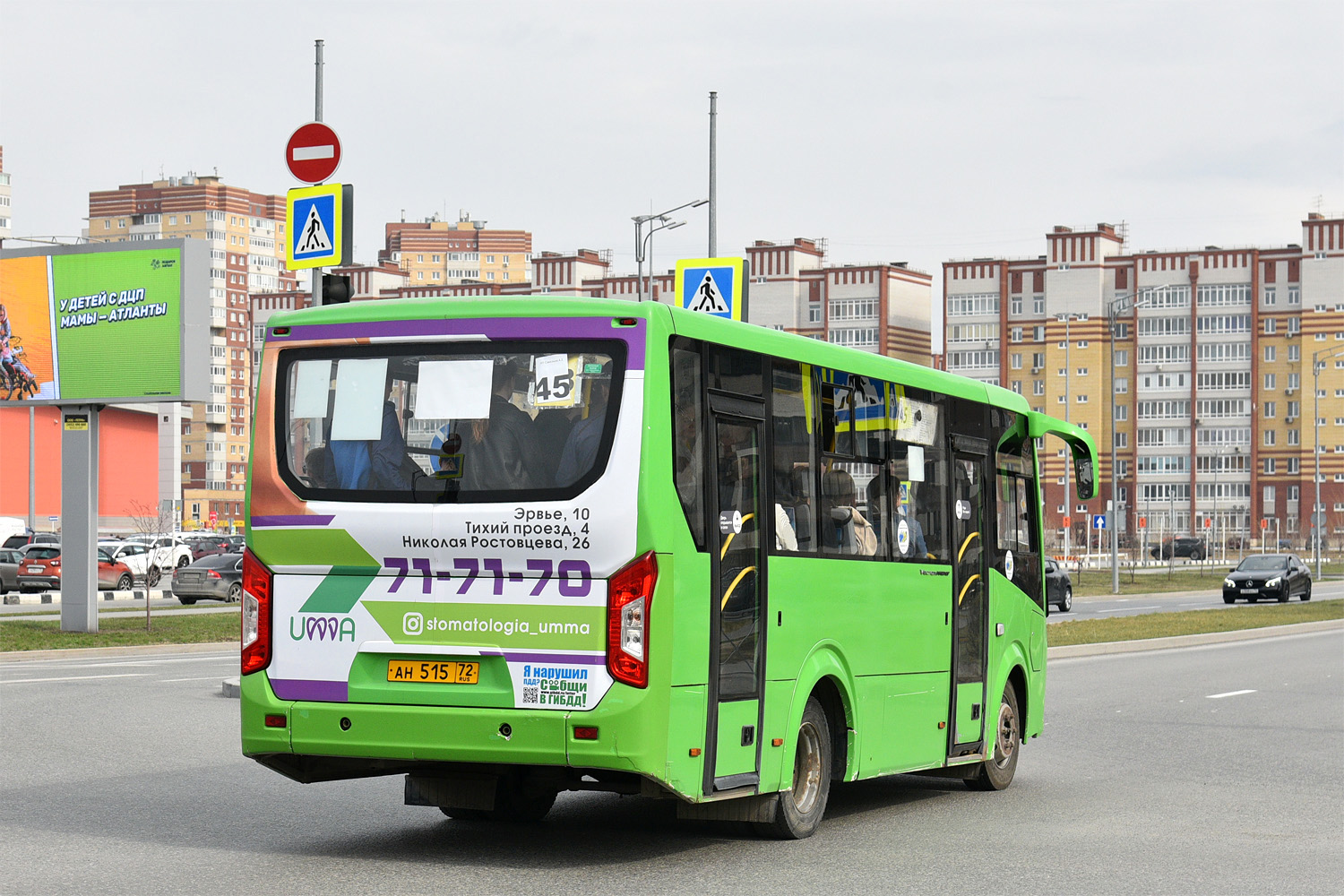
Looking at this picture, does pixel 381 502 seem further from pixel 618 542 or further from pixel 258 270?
pixel 258 270

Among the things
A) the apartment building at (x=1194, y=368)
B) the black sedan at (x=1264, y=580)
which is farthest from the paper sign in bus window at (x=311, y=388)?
the apartment building at (x=1194, y=368)

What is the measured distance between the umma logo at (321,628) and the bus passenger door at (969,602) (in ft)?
14.9

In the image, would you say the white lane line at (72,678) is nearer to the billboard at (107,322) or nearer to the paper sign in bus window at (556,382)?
the billboard at (107,322)

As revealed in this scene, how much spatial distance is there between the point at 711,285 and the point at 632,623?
1103 cm

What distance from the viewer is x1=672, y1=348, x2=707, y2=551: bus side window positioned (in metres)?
8.88

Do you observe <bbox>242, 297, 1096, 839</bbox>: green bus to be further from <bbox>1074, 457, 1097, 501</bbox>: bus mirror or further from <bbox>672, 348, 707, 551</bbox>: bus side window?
<bbox>1074, 457, 1097, 501</bbox>: bus mirror

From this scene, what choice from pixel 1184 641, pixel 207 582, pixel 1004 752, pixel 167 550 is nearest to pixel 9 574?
pixel 207 582

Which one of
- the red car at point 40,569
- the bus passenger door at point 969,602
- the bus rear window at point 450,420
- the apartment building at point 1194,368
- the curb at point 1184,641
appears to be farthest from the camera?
the apartment building at point 1194,368

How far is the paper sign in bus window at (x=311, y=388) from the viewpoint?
30.5 ft

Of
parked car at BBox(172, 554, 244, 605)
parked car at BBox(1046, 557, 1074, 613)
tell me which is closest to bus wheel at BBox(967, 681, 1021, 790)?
parked car at BBox(1046, 557, 1074, 613)

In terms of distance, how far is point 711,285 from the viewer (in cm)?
1930

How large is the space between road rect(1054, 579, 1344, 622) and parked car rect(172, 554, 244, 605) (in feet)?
66.6

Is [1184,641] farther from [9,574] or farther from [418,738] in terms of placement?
[9,574]

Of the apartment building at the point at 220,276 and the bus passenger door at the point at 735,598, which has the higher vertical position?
the apartment building at the point at 220,276
